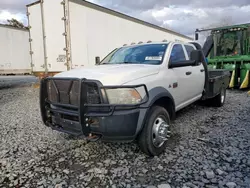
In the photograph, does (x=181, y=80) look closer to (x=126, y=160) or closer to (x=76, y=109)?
(x=126, y=160)

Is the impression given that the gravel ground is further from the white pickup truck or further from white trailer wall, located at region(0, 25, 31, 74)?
white trailer wall, located at region(0, 25, 31, 74)

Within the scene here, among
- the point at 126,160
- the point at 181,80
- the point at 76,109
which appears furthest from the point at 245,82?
the point at 76,109

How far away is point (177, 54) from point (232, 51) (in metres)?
7.13

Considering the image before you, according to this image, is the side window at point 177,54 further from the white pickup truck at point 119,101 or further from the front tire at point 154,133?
the front tire at point 154,133

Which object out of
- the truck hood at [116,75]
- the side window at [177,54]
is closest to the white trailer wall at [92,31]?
the side window at [177,54]

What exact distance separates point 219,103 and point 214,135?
2.53 metres

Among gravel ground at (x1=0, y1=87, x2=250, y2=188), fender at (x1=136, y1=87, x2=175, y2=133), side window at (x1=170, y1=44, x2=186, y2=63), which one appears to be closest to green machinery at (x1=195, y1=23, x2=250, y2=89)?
gravel ground at (x1=0, y1=87, x2=250, y2=188)

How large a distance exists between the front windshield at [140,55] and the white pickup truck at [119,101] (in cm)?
2

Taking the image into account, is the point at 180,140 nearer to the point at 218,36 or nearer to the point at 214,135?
the point at 214,135

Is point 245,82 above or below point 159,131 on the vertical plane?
above

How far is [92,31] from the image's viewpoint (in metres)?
8.12

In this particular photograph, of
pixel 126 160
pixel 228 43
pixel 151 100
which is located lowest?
pixel 126 160

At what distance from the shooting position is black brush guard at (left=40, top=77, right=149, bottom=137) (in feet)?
8.80

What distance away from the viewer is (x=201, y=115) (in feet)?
17.8
